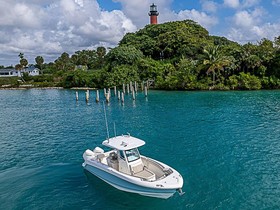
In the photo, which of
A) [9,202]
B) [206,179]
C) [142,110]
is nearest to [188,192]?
[206,179]

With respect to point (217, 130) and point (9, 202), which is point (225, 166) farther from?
point (9, 202)

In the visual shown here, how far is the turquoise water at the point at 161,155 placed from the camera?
54.1 ft

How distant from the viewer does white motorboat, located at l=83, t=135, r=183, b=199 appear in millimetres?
15297

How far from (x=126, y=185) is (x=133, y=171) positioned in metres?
1.05

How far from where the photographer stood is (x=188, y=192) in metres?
17.1

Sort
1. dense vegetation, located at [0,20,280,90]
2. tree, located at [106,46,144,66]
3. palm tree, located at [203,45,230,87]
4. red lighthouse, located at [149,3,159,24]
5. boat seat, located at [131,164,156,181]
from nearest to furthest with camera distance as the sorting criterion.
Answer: boat seat, located at [131,164,156,181] → palm tree, located at [203,45,230,87] → dense vegetation, located at [0,20,280,90] → tree, located at [106,46,144,66] → red lighthouse, located at [149,3,159,24]

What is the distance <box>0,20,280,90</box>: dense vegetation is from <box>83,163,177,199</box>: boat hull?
59.7m

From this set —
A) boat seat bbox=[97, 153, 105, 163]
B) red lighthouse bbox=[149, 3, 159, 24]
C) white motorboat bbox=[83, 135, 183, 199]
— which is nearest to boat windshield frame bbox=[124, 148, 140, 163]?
white motorboat bbox=[83, 135, 183, 199]

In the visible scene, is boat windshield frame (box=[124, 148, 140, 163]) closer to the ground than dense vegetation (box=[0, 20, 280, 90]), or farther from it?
closer to the ground

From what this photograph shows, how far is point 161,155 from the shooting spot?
24.3 m

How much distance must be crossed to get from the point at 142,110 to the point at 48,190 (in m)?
30.3

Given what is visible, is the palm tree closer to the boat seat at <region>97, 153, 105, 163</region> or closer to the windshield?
the boat seat at <region>97, 153, 105, 163</region>

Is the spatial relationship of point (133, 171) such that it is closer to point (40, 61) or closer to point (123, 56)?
point (123, 56)

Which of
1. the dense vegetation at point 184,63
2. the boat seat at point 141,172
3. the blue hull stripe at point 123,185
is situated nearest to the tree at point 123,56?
the dense vegetation at point 184,63
